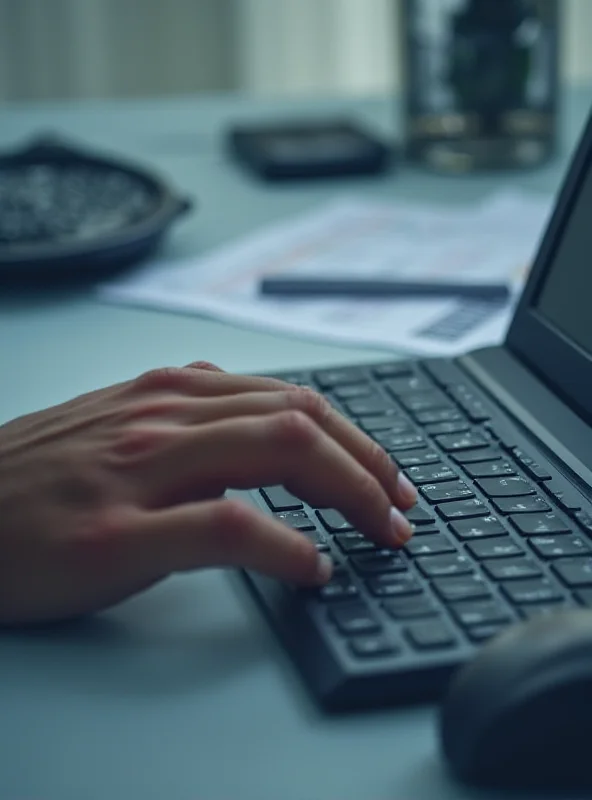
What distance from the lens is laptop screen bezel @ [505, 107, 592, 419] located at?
64 cm

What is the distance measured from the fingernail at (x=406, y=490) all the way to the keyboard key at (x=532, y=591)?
7 cm

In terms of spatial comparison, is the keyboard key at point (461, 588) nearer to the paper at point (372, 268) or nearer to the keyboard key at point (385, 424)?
the keyboard key at point (385, 424)

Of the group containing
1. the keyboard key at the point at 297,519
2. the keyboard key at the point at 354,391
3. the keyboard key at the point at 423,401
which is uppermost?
the keyboard key at the point at 297,519

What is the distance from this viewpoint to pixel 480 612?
0.45m

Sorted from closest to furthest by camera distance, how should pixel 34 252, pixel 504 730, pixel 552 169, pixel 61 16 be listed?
pixel 504 730, pixel 34 252, pixel 552 169, pixel 61 16

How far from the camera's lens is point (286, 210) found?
3.83ft

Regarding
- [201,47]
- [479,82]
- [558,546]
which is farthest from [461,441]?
[201,47]

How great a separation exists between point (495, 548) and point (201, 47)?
6.63 feet

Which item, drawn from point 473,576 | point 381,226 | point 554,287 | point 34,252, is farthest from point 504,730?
point 381,226

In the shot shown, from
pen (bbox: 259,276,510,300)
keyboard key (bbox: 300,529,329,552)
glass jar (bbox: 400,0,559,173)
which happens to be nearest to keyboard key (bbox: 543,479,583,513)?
keyboard key (bbox: 300,529,329,552)

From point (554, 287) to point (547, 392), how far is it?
8 centimetres

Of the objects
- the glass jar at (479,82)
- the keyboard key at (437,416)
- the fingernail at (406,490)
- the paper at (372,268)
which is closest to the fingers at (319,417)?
the fingernail at (406,490)

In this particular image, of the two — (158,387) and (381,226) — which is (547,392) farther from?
(381,226)

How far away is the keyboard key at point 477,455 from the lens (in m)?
0.58
